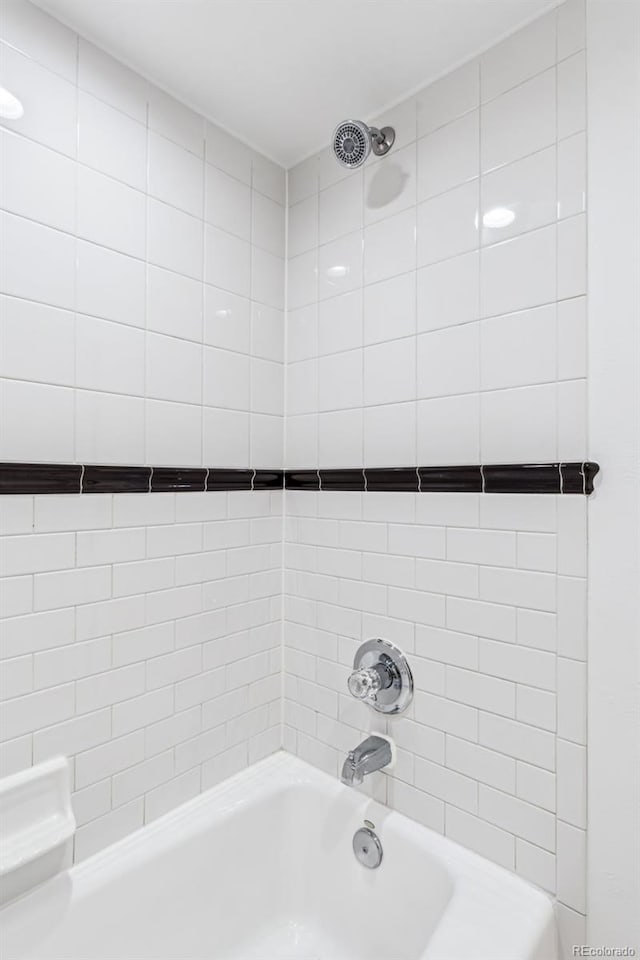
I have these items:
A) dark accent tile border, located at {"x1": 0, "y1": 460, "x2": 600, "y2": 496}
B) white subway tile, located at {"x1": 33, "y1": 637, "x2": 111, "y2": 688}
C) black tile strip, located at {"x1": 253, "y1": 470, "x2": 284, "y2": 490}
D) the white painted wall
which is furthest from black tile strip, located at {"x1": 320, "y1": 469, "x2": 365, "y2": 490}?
white subway tile, located at {"x1": 33, "y1": 637, "x2": 111, "y2": 688}

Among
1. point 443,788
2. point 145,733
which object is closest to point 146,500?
point 145,733

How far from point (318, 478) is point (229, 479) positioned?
0.90ft

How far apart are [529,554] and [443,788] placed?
0.66 metres

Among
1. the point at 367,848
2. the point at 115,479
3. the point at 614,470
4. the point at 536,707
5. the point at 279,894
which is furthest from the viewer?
the point at 279,894

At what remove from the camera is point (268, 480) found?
177cm

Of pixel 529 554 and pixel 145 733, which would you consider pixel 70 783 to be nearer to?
pixel 145 733

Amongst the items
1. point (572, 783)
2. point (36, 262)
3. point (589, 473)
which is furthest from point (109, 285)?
point (572, 783)

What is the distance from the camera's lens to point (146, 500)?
4.74 feet

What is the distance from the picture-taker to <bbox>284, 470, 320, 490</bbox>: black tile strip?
1.72 metres

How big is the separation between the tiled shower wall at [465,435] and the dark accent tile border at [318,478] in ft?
0.12

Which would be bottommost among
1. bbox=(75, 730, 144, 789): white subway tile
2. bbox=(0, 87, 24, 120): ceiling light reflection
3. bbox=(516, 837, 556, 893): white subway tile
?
bbox=(516, 837, 556, 893): white subway tile

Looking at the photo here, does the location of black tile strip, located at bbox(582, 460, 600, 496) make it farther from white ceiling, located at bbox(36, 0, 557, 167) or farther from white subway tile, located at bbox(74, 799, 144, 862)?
white subway tile, located at bbox(74, 799, 144, 862)

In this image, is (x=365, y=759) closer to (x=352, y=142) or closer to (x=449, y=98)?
(x=352, y=142)

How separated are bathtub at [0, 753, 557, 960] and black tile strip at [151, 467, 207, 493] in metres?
0.89
